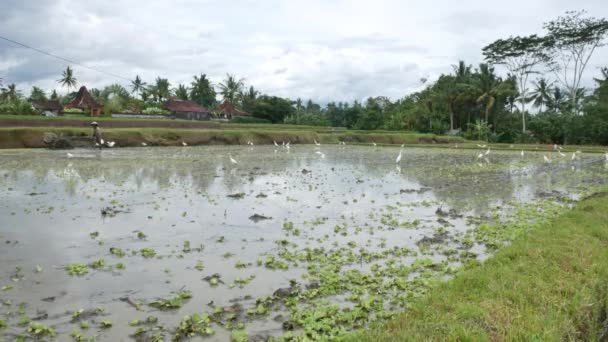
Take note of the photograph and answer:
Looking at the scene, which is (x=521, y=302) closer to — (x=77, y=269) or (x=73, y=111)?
(x=77, y=269)

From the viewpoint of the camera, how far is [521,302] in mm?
4410

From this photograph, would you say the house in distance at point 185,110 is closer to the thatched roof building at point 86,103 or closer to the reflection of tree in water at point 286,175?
the thatched roof building at point 86,103

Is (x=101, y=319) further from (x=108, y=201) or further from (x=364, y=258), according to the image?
(x=108, y=201)

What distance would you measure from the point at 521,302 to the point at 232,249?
429 cm

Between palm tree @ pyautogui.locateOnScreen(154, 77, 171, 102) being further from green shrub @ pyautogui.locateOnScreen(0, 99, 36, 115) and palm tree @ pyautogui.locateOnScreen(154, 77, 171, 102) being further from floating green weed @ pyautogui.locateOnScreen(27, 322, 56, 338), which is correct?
floating green weed @ pyautogui.locateOnScreen(27, 322, 56, 338)

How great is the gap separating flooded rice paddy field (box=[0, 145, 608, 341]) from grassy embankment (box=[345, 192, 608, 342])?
52 centimetres

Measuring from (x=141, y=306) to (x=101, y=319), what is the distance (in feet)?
1.43

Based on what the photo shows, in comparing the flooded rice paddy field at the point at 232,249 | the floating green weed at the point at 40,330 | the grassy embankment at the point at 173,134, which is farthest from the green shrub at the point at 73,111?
the floating green weed at the point at 40,330

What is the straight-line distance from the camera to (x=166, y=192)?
12414mm

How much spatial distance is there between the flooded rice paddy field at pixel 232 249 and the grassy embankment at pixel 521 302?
0.52 m

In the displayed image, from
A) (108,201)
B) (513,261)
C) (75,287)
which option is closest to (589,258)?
(513,261)

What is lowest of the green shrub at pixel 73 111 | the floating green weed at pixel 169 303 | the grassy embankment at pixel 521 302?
the floating green weed at pixel 169 303

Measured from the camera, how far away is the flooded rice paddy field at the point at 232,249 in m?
4.54

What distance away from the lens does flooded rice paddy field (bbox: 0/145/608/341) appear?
4543 millimetres
